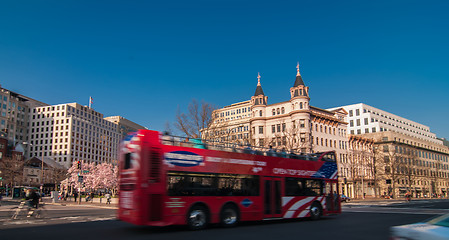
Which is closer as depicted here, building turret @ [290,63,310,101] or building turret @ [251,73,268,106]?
building turret @ [290,63,310,101]

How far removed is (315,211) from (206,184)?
734 centimetres

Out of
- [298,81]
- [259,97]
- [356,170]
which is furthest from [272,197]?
[356,170]

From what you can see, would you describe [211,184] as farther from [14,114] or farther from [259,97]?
[14,114]

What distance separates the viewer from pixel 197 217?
41.7 ft

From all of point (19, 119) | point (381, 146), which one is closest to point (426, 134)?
point (381, 146)

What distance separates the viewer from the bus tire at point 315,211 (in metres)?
17.2

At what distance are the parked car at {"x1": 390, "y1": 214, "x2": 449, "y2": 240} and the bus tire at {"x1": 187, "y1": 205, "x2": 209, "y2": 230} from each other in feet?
26.5

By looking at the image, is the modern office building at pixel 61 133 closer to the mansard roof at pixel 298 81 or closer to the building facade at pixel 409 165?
the mansard roof at pixel 298 81

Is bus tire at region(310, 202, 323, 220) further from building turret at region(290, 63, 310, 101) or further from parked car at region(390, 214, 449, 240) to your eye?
building turret at region(290, 63, 310, 101)

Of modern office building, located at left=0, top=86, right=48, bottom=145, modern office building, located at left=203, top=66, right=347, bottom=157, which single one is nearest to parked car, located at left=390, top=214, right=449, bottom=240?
modern office building, located at left=203, top=66, right=347, bottom=157

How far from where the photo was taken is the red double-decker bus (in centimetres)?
1166

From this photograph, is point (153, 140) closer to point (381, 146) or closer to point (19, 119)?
point (381, 146)

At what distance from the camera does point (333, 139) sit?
7669 cm

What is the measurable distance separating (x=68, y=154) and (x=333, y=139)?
322 ft
